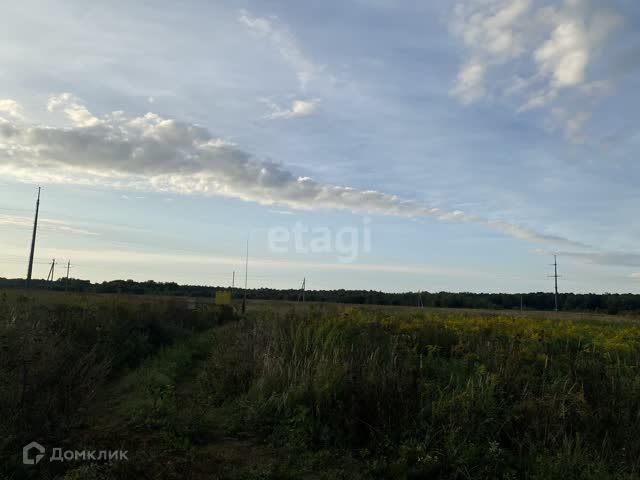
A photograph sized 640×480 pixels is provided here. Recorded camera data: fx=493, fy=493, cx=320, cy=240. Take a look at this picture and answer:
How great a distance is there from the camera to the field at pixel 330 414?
5.21 meters

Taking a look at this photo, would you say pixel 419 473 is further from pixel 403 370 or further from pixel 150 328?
pixel 150 328

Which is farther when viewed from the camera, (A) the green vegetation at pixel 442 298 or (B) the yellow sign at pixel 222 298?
(A) the green vegetation at pixel 442 298

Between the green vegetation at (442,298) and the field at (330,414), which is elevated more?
the green vegetation at (442,298)

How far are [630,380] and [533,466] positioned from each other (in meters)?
3.02

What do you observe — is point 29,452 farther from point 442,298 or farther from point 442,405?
point 442,298

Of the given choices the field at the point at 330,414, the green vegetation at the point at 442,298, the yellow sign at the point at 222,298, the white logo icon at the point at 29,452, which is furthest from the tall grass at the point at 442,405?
the green vegetation at the point at 442,298

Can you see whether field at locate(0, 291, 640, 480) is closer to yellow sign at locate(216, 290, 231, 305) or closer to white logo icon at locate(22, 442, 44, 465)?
white logo icon at locate(22, 442, 44, 465)

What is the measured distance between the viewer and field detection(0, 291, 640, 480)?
5.21 meters

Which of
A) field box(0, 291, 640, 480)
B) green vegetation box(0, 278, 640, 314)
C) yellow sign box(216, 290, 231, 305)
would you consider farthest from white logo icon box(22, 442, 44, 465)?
green vegetation box(0, 278, 640, 314)

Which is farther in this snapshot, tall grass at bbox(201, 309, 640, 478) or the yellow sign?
the yellow sign

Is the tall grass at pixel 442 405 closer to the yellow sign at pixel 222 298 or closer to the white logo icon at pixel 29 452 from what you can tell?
the white logo icon at pixel 29 452

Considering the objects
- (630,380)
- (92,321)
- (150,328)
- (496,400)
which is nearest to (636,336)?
(630,380)

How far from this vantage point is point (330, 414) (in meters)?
6.47

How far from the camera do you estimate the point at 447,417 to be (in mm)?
6211
